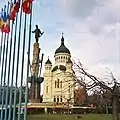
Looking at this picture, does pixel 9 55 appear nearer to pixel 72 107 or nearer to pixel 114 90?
pixel 114 90

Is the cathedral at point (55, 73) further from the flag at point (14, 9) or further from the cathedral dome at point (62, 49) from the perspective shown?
the flag at point (14, 9)

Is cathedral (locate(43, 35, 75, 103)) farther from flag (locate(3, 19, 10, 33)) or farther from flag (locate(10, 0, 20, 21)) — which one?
flag (locate(10, 0, 20, 21))

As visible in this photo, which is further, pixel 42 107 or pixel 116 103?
pixel 42 107

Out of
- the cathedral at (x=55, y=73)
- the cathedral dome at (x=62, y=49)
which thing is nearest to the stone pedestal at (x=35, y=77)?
the cathedral at (x=55, y=73)

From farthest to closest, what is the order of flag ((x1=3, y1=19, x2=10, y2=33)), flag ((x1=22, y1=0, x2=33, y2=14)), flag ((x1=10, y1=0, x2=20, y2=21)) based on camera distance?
1. flag ((x1=3, y1=19, x2=10, y2=33))
2. flag ((x1=10, y1=0, x2=20, y2=21))
3. flag ((x1=22, y1=0, x2=33, y2=14))

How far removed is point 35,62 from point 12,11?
104 ft

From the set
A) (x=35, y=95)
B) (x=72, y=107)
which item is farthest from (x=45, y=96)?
(x=35, y=95)

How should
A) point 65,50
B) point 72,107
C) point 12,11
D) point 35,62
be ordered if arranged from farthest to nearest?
point 65,50 < point 72,107 < point 35,62 < point 12,11

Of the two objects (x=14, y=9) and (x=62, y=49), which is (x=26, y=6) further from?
(x=62, y=49)

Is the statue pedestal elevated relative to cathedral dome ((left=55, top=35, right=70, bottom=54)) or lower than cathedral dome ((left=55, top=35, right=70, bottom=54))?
lower

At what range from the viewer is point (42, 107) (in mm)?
54188

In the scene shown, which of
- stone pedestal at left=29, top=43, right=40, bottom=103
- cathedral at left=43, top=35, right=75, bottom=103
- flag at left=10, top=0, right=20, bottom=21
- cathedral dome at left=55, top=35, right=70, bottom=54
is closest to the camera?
flag at left=10, top=0, right=20, bottom=21

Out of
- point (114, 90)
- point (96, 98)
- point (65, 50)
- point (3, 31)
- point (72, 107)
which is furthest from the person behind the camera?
point (65, 50)

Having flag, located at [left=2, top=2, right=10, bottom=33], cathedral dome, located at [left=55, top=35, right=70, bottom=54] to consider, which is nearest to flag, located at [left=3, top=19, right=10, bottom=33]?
flag, located at [left=2, top=2, right=10, bottom=33]
